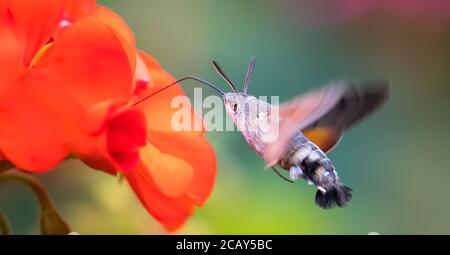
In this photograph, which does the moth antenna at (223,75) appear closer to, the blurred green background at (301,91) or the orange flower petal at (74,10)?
the blurred green background at (301,91)

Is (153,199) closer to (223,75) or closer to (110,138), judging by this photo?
(110,138)

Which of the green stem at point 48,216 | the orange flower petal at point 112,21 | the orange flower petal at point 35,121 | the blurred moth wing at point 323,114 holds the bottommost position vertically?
the green stem at point 48,216

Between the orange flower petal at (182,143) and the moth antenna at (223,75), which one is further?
the moth antenna at (223,75)

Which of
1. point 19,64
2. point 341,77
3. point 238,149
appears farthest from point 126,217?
point 19,64

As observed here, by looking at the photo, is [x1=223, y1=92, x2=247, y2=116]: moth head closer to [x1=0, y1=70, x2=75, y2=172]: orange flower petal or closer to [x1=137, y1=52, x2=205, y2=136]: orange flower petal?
[x1=137, y1=52, x2=205, y2=136]: orange flower petal

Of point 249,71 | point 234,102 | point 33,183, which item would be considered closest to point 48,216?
point 33,183

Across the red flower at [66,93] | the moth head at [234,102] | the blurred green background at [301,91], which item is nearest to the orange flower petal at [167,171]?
the red flower at [66,93]

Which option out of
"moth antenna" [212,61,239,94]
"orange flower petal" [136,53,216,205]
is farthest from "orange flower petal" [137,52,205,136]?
"moth antenna" [212,61,239,94]
